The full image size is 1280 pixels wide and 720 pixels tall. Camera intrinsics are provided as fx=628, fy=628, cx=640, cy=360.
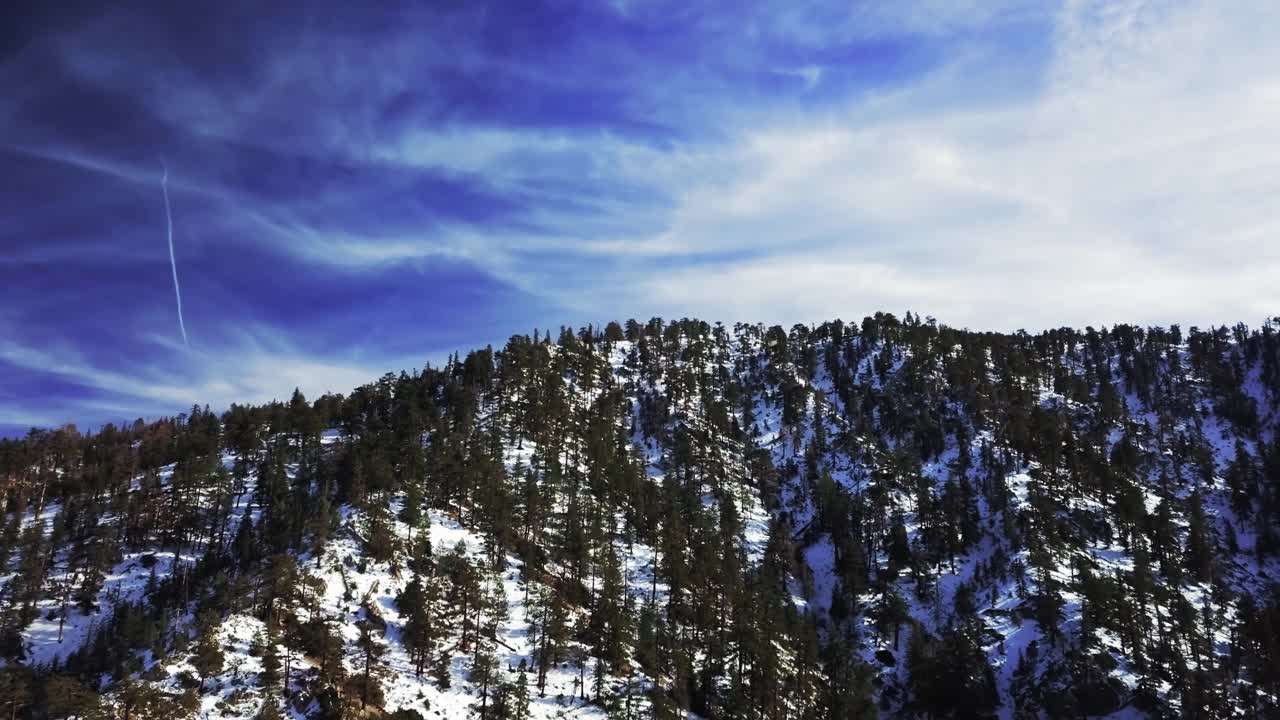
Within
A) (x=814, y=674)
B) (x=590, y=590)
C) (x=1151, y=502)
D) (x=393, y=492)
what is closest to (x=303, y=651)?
(x=393, y=492)

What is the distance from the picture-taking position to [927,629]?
129125 mm

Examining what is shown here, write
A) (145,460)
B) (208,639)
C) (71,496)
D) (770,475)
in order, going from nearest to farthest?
1. (208,639)
2. (71,496)
3. (145,460)
4. (770,475)

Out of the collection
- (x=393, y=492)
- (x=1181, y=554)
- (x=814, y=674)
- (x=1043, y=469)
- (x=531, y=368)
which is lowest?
(x=814, y=674)

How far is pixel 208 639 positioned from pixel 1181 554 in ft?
616

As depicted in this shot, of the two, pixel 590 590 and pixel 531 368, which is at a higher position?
pixel 531 368

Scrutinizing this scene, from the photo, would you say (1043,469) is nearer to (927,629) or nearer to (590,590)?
(927,629)

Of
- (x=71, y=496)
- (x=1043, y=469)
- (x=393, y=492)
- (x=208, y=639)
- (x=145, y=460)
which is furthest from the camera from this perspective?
(x=1043, y=469)

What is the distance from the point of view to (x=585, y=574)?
117 m

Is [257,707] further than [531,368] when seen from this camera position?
No

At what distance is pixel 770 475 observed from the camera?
193125 millimetres

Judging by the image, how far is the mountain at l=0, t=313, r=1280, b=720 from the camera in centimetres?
8125

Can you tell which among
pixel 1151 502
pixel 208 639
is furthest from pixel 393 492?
pixel 1151 502

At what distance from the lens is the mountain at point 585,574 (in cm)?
8125

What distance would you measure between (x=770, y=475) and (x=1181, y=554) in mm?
97640
